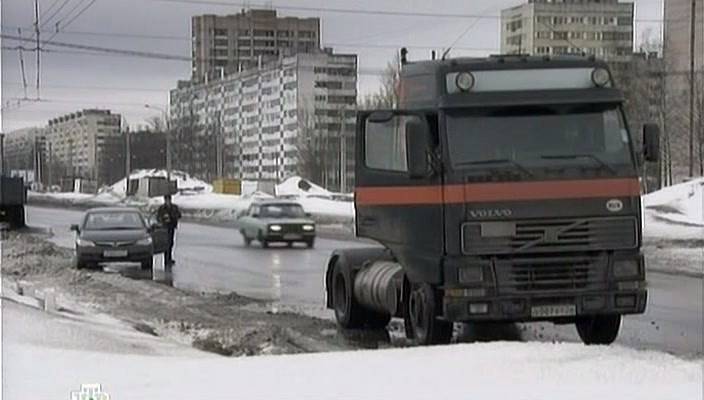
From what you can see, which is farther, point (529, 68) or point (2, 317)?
point (529, 68)

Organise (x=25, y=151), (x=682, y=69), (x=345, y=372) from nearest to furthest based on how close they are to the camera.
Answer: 1. (x=345, y=372)
2. (x=25, y=151)
3. (x=682, y=69)

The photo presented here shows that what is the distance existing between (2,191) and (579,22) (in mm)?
4215

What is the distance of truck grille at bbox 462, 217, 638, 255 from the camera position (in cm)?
902

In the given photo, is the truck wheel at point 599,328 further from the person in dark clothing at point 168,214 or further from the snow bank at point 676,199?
the person in dark clothing at point 168,214

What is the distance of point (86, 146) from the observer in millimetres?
9211

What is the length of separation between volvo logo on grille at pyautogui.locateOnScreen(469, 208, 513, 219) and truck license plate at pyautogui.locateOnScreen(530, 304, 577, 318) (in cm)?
79

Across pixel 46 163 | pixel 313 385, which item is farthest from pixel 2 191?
pixel 313 385

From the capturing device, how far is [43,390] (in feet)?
23.1

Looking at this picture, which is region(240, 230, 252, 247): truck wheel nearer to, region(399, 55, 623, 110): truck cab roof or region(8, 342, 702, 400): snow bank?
region(399, 55, 623, 110): truck cab roof

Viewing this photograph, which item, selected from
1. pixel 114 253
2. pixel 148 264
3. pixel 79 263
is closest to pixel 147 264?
pixel 148 264

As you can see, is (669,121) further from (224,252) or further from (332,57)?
(224,252)

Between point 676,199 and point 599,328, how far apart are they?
1503 millimetres

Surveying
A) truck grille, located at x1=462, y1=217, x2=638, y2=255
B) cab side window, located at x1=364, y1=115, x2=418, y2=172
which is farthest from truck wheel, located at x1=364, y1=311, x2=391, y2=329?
truck grille, located at x1=462, y1=217, x2=638, y2=255

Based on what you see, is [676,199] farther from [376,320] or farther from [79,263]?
[79,263]
